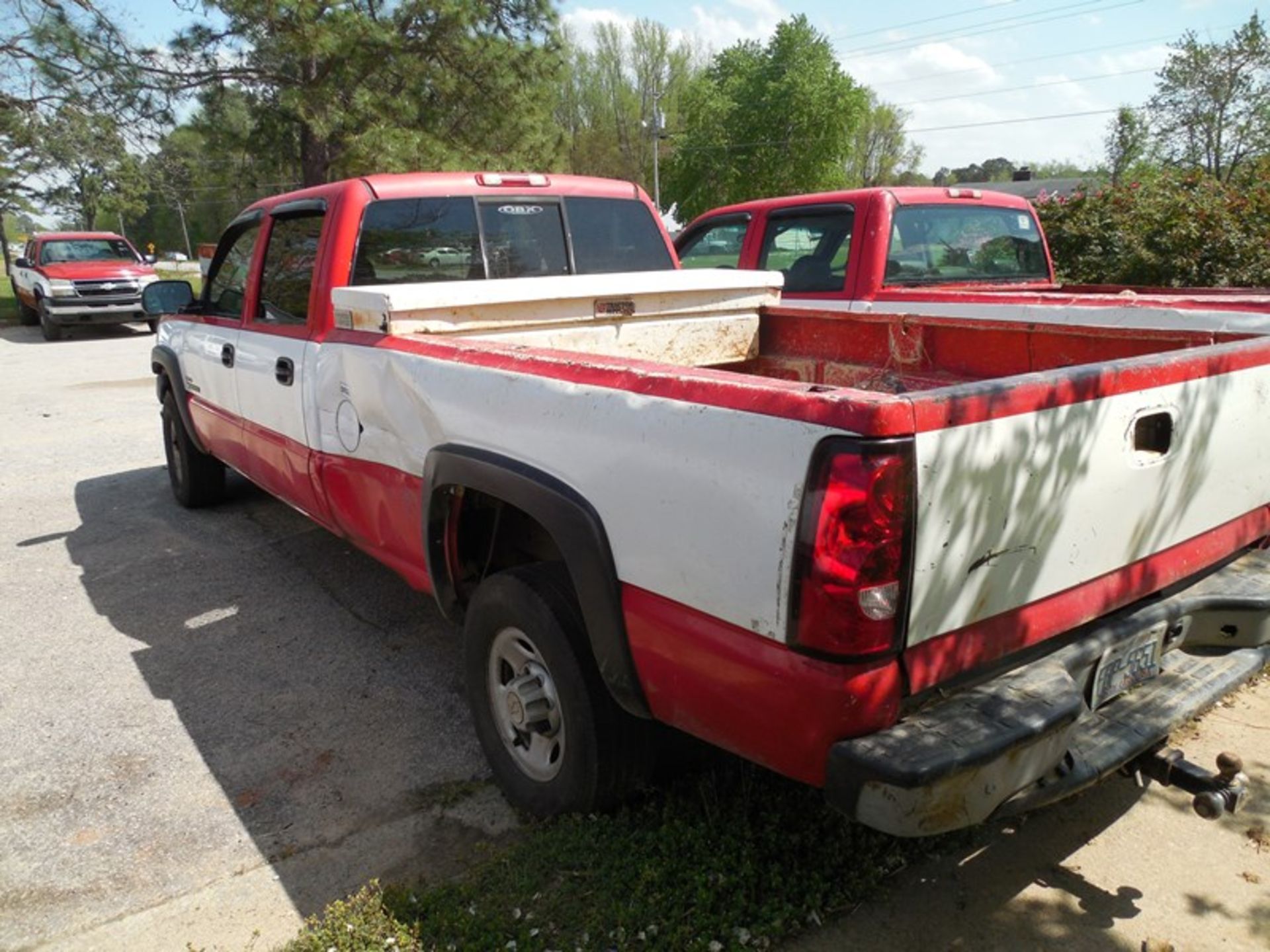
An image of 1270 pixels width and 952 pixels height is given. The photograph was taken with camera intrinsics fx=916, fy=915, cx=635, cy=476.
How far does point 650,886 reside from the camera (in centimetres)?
252

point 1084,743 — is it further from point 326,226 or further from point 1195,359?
point 326,226

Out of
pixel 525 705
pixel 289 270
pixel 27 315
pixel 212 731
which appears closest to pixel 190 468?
pixel 289 270

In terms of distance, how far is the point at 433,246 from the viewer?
13.8ft

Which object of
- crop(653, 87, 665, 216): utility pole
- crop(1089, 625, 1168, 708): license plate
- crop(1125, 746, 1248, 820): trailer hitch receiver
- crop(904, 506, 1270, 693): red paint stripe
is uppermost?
crop(653, 87, 665, 216): utility pole

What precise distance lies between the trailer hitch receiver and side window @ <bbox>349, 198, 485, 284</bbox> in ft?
10.8

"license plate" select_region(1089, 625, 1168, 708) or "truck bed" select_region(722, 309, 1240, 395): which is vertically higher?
"truck bed" select_region(722, 309, 1240, 395)

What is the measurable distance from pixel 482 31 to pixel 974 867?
20.6m

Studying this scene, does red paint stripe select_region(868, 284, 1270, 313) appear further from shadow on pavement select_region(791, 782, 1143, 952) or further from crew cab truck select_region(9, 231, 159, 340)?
crew cab truck select_region(9, 231, 159, 340)

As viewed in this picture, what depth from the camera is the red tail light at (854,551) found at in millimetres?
1791

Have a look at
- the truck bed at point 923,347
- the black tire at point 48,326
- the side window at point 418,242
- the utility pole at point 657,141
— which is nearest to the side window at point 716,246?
the truck bed at point 923,347

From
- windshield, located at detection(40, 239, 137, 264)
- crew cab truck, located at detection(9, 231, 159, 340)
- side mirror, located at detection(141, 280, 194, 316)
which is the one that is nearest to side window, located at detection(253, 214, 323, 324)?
side mirror, located at detection(141, 280, 194, 316)

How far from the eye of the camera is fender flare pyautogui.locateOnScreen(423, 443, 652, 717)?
2.31 meters

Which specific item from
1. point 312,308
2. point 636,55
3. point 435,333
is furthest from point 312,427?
point 636,55

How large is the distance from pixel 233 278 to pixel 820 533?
439 cm
